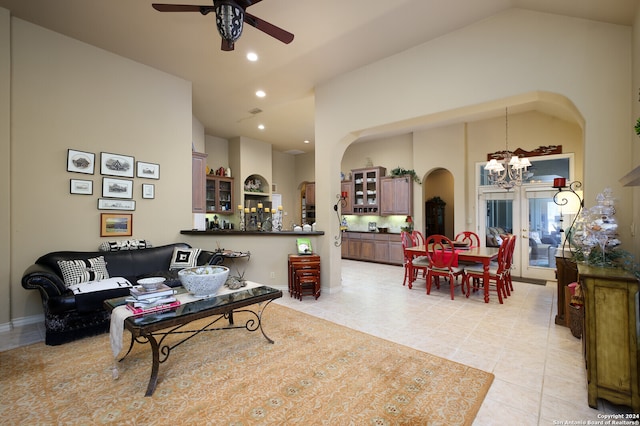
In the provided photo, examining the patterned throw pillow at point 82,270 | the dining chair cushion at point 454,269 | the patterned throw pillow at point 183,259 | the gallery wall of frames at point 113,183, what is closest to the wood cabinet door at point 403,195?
the dining chair cushion at point 454,269

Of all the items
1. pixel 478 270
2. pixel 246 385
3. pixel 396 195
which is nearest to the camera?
pixel 246 385

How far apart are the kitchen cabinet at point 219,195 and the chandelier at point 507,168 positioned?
A: 20.4 feet

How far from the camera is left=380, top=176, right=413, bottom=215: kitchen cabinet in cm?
737

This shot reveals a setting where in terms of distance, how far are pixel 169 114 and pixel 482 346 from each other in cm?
555

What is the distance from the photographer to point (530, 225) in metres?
5.95

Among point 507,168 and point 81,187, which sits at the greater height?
point 507,168

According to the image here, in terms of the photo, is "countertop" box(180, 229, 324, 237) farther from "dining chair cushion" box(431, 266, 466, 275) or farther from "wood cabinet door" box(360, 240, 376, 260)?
"wood cabinet door" box(360, 240, 376, 260)

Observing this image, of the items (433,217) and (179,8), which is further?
(433,217)

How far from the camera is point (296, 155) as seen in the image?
1027 centimetres

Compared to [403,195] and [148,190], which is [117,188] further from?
[403,195]

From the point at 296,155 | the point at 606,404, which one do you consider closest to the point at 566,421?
the point at 606,404

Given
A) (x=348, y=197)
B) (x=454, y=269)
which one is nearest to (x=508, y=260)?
(x=454, y=269)

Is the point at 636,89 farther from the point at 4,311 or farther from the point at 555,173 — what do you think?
the point at 4,311

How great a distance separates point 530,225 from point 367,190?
12.8ft
